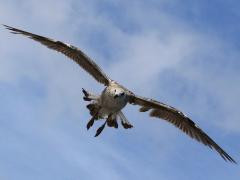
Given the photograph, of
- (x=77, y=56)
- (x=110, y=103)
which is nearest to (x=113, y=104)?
(x=110, y=103)

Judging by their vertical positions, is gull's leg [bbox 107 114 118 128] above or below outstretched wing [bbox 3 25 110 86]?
below

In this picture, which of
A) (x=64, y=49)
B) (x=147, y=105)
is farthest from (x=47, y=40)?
(x=147, y=105)

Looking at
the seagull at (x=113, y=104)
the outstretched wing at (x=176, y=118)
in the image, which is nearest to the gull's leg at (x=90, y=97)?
the seagull at (x=113, y=104)

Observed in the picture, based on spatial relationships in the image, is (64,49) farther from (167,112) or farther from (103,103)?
(167,112)

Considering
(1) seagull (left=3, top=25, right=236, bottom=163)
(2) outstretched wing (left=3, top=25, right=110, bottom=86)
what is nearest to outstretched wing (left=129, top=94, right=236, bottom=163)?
(1) seagull (left=3, top=25, right=236, bottom=163)

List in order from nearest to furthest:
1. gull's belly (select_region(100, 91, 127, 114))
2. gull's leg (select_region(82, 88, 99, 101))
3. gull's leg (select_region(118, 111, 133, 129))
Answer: gull's belly (select_region(100, 91, 127, 114)) < gull's leg (select_region(82, 88, 99, 101)) < gull's leg (select_region(118, 111, 133, 129))

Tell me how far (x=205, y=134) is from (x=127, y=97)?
5.05m

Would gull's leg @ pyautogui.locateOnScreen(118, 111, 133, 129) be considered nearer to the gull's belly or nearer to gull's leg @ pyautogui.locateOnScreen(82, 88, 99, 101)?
the gull's belly

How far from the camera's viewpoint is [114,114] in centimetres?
3247

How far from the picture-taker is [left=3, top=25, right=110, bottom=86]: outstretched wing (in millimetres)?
→ 32781

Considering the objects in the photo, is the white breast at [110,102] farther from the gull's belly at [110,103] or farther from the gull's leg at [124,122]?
the gull's leg at [124,122]

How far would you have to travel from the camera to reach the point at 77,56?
33094 mm

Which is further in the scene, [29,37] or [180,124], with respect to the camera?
[180,124]

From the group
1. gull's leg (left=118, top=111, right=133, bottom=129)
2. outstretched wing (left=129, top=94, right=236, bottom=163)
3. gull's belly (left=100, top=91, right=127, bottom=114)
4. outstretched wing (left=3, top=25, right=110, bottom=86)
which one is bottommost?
gull's belly (left=100, top=91, right=127, bottom=114)
